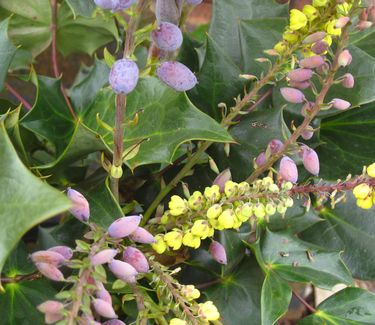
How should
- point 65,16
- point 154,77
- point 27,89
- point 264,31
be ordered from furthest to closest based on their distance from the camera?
point 27,89 < point 65,16 < point 264,31 < point 154,77

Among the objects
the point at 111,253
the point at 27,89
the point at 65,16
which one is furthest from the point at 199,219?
the point at 27,89

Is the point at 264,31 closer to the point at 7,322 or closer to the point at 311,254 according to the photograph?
the point at 311,254

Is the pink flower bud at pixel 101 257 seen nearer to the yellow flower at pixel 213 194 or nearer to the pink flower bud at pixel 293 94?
the yellow flower at pixel 213 194

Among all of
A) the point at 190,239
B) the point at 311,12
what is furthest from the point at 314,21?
the point at 190,239

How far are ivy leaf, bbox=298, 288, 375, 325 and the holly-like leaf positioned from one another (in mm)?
272

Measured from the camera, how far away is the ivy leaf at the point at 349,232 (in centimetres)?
80

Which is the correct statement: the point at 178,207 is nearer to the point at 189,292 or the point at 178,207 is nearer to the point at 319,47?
the point at 189,292

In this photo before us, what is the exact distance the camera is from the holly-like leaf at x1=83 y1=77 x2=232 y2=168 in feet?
1.90

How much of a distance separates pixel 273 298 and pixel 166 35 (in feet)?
1.02

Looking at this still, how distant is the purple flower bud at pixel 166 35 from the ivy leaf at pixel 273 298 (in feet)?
0.93

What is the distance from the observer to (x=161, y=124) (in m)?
0.61

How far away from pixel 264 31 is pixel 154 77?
181 millimetres

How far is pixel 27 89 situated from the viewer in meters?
1.21

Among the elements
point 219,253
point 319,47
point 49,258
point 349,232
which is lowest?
point 349,232
